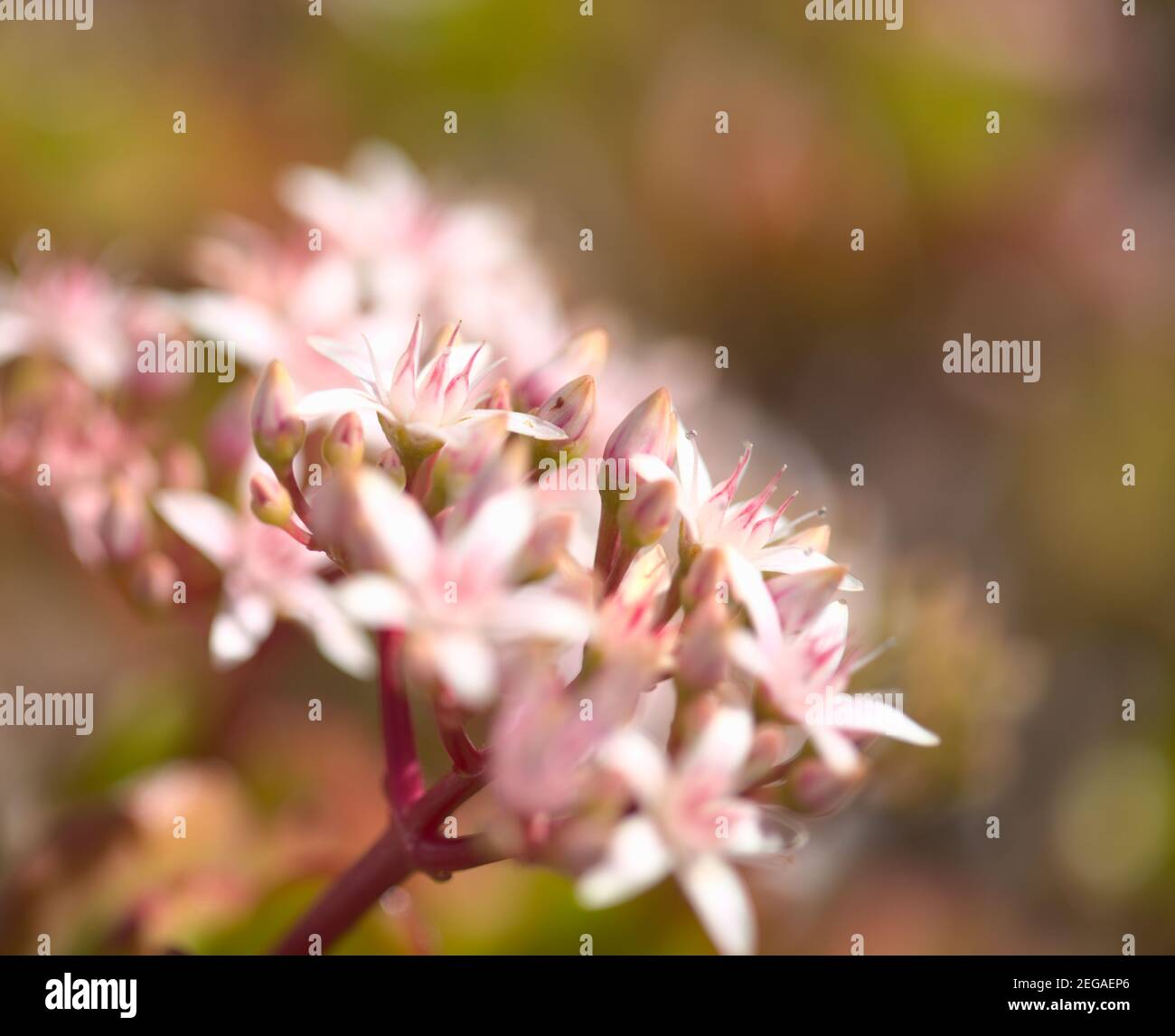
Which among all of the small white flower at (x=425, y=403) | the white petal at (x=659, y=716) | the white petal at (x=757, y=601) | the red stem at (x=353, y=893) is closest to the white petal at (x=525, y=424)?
the small white flower at (x=425, y=403)

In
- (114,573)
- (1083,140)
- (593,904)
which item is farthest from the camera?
(1083,140)

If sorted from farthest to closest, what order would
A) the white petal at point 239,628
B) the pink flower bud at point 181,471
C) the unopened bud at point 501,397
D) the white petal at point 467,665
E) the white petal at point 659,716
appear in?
1. the white petal at point 659,716
2. the pink flower bud at point 181,471
3. the white petal at point 239,628
4. the unopened bud at point 501,397
5. the white petal at point 467,665

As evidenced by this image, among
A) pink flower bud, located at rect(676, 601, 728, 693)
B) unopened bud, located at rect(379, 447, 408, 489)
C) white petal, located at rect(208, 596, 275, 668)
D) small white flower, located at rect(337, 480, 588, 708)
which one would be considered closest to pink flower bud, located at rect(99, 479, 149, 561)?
white petal, located at rect(208, 596, 275, 668)

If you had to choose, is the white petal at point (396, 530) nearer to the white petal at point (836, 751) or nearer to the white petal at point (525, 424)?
the white petal at point (525, 424)

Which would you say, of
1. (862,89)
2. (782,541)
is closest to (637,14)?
(862,89)

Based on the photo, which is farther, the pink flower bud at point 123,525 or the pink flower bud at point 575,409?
the pink flower bud at point 123,525

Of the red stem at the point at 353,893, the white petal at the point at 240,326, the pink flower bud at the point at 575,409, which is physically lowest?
the red stem at the point at 353,893

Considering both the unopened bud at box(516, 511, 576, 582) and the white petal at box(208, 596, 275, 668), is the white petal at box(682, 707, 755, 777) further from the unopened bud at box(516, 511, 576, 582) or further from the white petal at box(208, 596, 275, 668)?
the white petal at box(208, 596, 275, 668)
